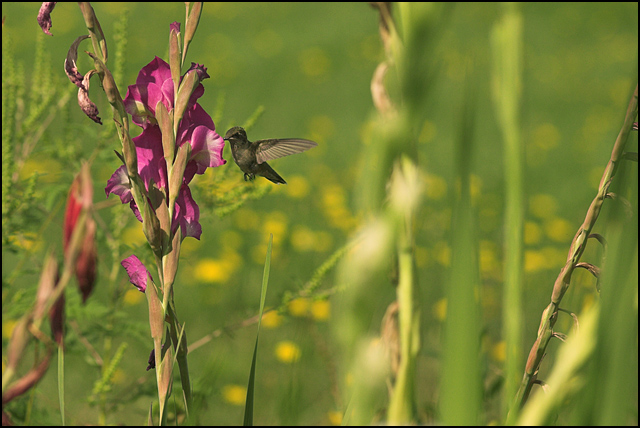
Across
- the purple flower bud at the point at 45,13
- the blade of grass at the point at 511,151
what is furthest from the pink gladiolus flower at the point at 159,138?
the blade of grass at the point at 511,151

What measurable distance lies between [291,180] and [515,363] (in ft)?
7.69

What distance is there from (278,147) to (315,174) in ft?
7.80

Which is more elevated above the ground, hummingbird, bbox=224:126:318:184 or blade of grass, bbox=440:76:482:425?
hummingbird, bbox=224:126:318:184

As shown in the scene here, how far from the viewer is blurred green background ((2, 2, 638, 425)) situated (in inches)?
33.3

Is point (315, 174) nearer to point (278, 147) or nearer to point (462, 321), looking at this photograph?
point (278, 147)

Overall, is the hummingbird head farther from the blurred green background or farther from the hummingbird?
the blurred green background

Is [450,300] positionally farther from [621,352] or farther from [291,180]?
[291,180]

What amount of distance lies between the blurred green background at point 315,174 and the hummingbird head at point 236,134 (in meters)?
0.11

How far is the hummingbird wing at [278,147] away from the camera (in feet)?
1.77

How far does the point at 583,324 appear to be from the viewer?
0.23m

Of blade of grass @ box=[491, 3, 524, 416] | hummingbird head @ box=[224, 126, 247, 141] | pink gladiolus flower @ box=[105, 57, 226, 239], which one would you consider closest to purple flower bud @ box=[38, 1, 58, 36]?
pink gladiolus flower @ box=[105, 57, 226, 239]

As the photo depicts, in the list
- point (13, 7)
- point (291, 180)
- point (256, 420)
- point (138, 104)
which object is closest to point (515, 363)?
point (138, 104)

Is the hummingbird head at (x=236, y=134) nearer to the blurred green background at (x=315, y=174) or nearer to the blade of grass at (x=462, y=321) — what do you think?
the blurred green background at (x=315, y=174)

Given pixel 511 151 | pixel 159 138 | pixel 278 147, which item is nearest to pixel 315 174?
pixel 278 147
